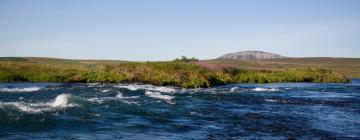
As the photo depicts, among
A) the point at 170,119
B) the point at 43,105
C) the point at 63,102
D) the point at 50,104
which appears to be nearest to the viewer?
the point at 170,119

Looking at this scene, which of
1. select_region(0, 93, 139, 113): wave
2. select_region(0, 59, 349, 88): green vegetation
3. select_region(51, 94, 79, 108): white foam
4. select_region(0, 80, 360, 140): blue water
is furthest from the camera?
select_region(0, 59, 349, 88): green vegetation

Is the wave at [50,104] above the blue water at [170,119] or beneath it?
above

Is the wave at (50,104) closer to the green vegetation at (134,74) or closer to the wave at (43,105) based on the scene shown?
the wave at (43,105)

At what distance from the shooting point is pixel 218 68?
54094 millimetres

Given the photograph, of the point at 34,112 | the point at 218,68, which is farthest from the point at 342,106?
the point at 218,68

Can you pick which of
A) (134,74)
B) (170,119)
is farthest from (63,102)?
(134,74)

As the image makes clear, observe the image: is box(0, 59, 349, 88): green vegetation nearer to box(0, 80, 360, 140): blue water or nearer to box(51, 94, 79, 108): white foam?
box(0, 80, 360, 140): blue water

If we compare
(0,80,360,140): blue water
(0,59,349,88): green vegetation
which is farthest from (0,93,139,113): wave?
(0,59,349,88): green vegetation

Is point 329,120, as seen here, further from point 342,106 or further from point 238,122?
point 342,106

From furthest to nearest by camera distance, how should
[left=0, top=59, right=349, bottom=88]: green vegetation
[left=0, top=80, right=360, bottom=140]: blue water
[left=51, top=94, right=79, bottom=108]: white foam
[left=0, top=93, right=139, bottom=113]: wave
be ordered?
1. [left=0, top=59, right=349, bottom=88]: green vegetation
2. [left=51, top=94, right=79, bottom=108]: white foam
3. [left=0, top=93, right=139, bottom=113]: wave
4. [left=0, top=80, right=360, bottom=140]: blue water

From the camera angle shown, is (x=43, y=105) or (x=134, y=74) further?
(x=134, y=74)

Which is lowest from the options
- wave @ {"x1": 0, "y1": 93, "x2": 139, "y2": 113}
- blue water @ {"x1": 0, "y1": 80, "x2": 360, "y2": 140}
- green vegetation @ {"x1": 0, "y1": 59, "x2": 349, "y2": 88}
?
blue water @ {"x1": 0, "y1": 80, "x2": 360, "y2": 140}

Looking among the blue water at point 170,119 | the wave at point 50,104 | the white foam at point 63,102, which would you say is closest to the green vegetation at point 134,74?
the blue water at point 170,119

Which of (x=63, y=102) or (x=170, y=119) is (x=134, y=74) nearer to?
(x=63, y=102)
